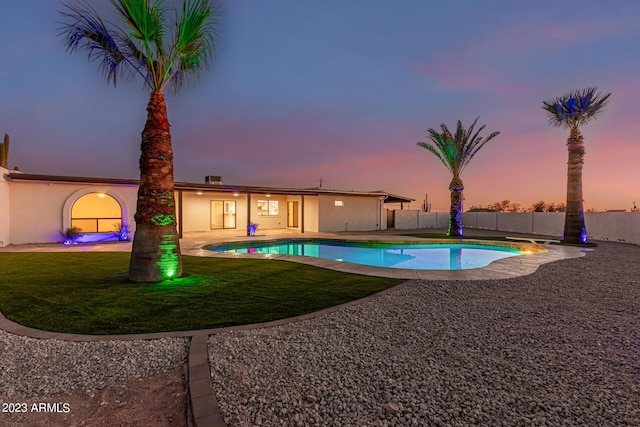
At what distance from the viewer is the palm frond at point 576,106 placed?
13.5m

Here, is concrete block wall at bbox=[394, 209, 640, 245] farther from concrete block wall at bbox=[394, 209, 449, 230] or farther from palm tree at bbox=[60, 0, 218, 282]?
palm tree at bbox=[60, 0, 218, 282]

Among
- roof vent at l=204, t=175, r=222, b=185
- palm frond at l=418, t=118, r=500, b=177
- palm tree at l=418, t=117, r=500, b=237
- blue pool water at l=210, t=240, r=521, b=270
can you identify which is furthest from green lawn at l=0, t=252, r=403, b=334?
palm frond at l=418, t=118, r=500, b=177

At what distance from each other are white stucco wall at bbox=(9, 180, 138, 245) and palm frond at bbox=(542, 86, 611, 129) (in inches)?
911

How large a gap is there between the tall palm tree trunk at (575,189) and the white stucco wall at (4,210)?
2604cm

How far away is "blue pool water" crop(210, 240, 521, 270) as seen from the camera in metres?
11.3

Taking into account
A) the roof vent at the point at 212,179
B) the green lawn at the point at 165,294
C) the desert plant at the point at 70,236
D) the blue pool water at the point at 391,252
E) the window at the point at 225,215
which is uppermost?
the roof vent at the point at 212,179

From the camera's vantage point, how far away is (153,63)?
660cm

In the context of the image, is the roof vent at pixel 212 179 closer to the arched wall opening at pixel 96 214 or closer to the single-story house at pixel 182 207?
the single-story house at pixel 182 207

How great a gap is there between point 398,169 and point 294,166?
10.7 m

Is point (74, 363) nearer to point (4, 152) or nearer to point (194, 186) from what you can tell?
point (194, 186)

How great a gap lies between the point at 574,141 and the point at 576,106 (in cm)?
167

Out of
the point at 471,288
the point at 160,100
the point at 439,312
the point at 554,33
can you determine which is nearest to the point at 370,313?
the point at 439,312

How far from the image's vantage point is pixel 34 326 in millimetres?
3932

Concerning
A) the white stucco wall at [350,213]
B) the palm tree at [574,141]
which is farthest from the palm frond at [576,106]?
the white stucco wall at [350,213]
